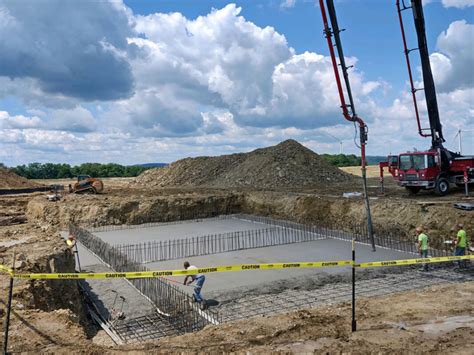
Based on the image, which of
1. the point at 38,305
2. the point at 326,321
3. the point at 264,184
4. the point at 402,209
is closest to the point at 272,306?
the point at 326,321

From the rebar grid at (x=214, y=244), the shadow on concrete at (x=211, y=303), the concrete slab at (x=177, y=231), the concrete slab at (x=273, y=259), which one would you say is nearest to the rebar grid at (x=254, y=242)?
the rebar grid at (x=214, y=244)

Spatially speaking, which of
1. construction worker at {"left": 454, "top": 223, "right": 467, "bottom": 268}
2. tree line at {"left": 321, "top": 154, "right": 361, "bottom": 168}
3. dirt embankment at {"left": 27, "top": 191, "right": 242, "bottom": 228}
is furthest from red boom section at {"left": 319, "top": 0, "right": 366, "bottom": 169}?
tree line at {"left": 321, "top": 154, "right": 361, "bottom": 168}

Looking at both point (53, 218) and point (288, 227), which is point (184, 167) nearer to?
point (53, 218)

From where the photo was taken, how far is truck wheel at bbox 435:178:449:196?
1902 centimetres

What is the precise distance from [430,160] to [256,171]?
2065 cm

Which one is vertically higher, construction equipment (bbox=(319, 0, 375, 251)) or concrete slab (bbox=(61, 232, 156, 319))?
construction equipment (bbox=(319, 0, 375, 251))

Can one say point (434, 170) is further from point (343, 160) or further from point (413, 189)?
point (343, 160)

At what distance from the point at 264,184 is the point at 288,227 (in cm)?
1457

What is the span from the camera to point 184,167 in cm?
4475

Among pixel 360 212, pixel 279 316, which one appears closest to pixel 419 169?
pixel 360 212

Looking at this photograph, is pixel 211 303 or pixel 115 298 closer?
pixel 211 303

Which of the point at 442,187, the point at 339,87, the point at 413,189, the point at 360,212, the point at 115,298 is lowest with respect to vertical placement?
the point at 115,298

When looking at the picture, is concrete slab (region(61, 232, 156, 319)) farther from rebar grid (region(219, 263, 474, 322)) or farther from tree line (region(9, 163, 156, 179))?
tree line (region(9, 163, 156, 179))

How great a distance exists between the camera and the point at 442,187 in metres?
19.2
